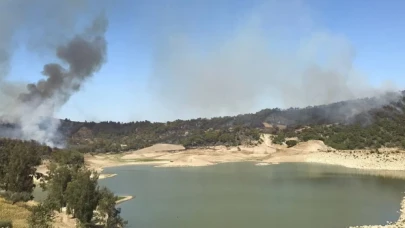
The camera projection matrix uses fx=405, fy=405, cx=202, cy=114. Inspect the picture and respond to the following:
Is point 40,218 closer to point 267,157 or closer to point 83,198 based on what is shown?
point 83,198

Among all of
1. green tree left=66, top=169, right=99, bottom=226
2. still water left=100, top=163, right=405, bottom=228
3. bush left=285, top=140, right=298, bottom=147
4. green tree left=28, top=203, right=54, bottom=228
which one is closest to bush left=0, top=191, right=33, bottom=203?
green tree left=66, top=169, right=99, bottom=226

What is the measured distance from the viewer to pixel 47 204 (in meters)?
22.9

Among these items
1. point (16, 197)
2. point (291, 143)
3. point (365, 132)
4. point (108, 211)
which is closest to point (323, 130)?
point (291, 143)

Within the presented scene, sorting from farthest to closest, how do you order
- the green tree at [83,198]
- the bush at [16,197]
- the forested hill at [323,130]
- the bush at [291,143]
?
1. the bush at [291,143]
2. the forested hill at [323,130]
3. the bush at [16,197]
4. the green tree at [83,198]

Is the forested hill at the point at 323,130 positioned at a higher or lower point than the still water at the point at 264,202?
higher

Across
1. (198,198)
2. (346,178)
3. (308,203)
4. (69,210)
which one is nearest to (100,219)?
(69,210)

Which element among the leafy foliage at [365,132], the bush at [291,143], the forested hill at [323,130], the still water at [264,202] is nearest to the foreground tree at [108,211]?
the still water at [264,202]

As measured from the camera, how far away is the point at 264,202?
1727 inches

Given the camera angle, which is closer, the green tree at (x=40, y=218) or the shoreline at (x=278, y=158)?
the green tree at (x=40, y=218)

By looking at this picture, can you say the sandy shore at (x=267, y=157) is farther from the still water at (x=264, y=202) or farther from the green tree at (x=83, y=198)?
the green tree at (x=83, y=198)

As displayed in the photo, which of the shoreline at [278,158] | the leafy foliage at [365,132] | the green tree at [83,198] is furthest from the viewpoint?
the leafy foliage at [365,132]

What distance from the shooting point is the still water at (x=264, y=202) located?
114 feet

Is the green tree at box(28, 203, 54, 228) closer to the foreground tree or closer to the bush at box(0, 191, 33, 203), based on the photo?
the foreground tree

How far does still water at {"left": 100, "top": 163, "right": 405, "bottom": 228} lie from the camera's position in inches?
1371
